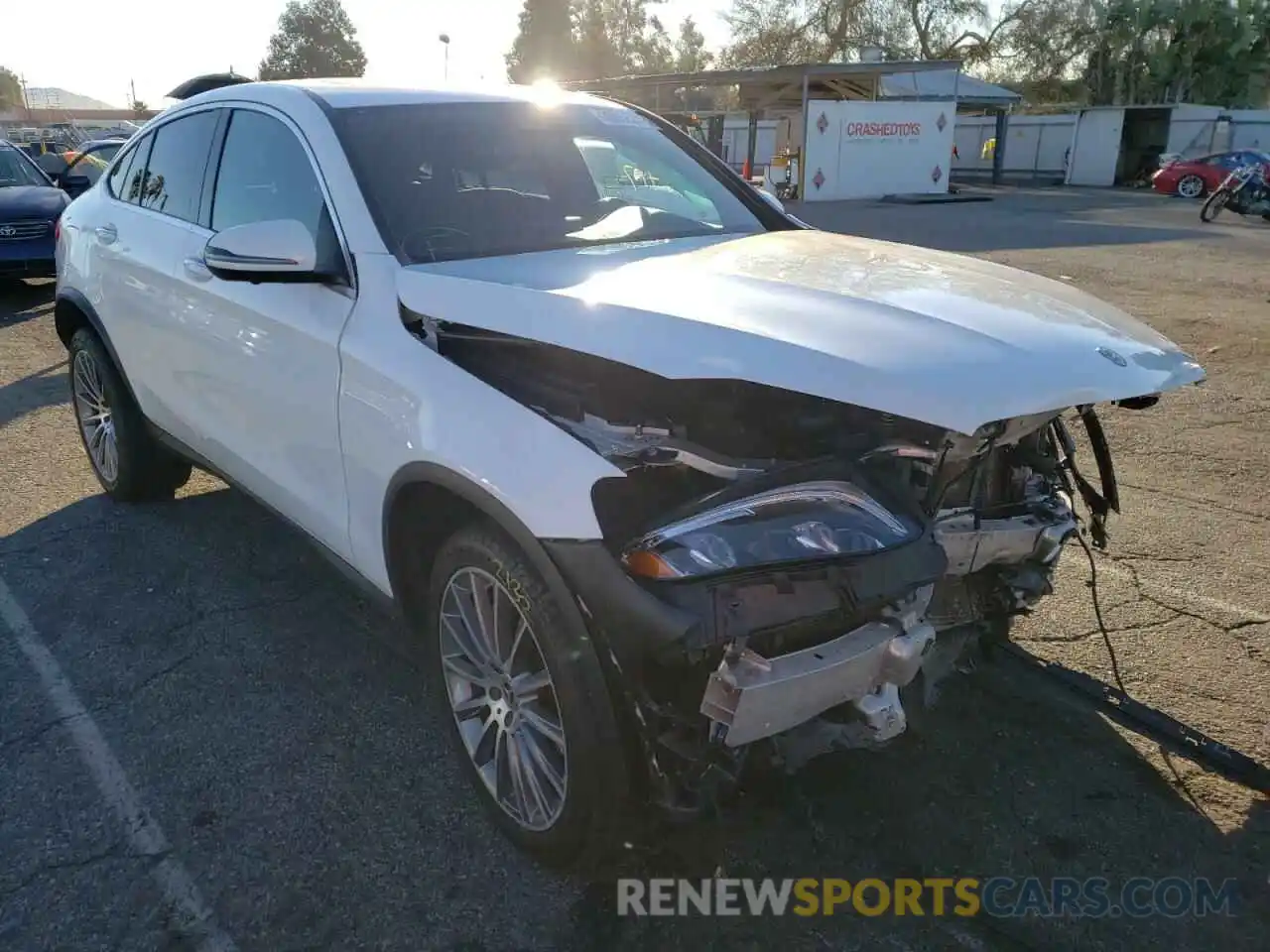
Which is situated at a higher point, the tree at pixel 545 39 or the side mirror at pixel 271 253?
the tree at pixel 545 39

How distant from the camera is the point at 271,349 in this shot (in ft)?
10.6

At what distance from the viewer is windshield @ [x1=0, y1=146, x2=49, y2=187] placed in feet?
38.8

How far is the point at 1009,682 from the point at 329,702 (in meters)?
2.34

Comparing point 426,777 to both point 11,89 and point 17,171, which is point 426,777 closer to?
point 17,171

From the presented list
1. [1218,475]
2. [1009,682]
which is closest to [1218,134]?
[1218,475]

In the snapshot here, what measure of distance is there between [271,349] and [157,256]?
4.08 feet

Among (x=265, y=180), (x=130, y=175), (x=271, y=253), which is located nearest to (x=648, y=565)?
(x=271, y=253)

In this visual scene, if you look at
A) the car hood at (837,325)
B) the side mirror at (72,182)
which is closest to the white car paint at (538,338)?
the car hood at (837,325)

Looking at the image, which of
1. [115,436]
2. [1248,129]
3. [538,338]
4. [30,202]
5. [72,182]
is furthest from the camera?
[1248,129]

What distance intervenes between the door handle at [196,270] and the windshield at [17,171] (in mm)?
10083

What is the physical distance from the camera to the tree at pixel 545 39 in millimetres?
77438

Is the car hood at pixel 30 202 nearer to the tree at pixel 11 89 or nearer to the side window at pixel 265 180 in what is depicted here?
the side window at pixel 265 180

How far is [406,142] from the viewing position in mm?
3285

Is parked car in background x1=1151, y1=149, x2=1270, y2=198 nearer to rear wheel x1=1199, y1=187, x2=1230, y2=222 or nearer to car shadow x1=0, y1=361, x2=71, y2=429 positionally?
rear wheel x1=1199, y1=187, x2=1230, y2=222
